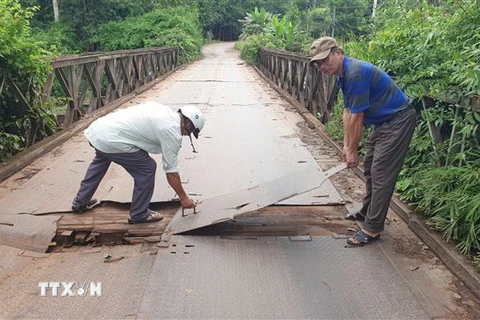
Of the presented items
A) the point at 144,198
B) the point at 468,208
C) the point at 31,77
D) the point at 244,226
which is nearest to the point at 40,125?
the point at 31,77

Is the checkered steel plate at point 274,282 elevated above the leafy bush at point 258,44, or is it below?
above

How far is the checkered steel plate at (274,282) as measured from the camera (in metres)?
2.58

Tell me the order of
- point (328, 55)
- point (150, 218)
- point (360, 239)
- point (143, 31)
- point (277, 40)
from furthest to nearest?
point (143, 31)
point (277, 40)
point (150, 218)
point (360, 239)
point (328, 55)

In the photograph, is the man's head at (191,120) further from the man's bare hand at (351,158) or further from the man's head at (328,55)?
the man's bare hand at (351,158)

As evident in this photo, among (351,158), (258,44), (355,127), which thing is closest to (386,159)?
(351,158)

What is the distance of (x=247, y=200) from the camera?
3801 mm

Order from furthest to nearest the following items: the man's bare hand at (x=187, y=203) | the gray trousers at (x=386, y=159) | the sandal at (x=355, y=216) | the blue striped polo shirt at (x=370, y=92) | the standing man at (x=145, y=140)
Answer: the sandal at (x=355, y=216) → the man's bare hand at (x=187, y=203) → the standing man at (x=145, y=140) → the gray trousers at (x=386, y=159) → the blue striped polo shirt at (x=370, y=92)

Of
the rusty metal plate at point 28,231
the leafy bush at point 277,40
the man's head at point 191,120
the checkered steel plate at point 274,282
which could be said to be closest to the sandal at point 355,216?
the checkered steel plate at point 274,282

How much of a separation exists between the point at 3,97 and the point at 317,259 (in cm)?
422

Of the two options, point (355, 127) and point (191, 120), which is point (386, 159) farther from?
point (191, 120)

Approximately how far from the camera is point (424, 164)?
4035 mm

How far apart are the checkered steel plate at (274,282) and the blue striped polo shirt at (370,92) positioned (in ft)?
3.39

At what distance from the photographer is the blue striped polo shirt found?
10.2 ft

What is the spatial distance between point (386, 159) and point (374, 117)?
0.33 metres
